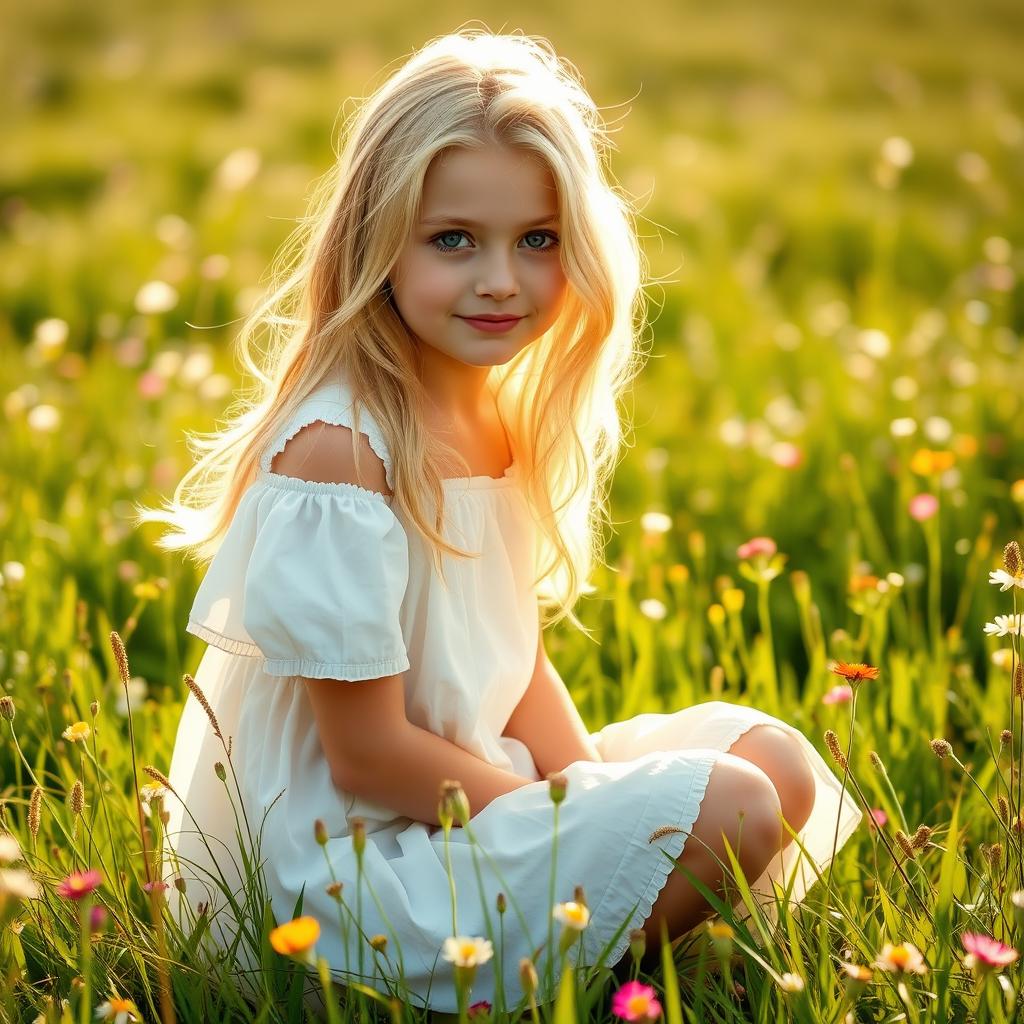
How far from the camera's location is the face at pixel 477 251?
169cm

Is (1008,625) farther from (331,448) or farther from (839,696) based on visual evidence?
(331,448)

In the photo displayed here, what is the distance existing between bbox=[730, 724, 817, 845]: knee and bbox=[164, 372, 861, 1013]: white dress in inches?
0.8

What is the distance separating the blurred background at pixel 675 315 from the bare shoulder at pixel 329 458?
575 millimetres

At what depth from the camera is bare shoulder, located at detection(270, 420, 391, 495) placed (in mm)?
1637

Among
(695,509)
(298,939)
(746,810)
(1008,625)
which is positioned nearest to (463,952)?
(298,939)

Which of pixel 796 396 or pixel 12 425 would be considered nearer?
pixel 12 425

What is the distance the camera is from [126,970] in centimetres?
157

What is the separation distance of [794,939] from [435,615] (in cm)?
58

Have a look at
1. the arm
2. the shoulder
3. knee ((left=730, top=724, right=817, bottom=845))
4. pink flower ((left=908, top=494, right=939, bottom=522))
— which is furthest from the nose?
pink flower ((left=908, top=494, right=939, bottom=522))

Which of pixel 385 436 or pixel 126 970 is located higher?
pixel 385 436

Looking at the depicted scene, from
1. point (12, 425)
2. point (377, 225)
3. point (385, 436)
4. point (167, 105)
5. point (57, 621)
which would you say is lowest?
point (57, 621)

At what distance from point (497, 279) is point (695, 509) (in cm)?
159

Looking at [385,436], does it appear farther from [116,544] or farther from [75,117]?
[75,117]

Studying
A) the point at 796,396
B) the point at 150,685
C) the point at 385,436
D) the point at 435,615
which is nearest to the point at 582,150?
the point at 385,436
